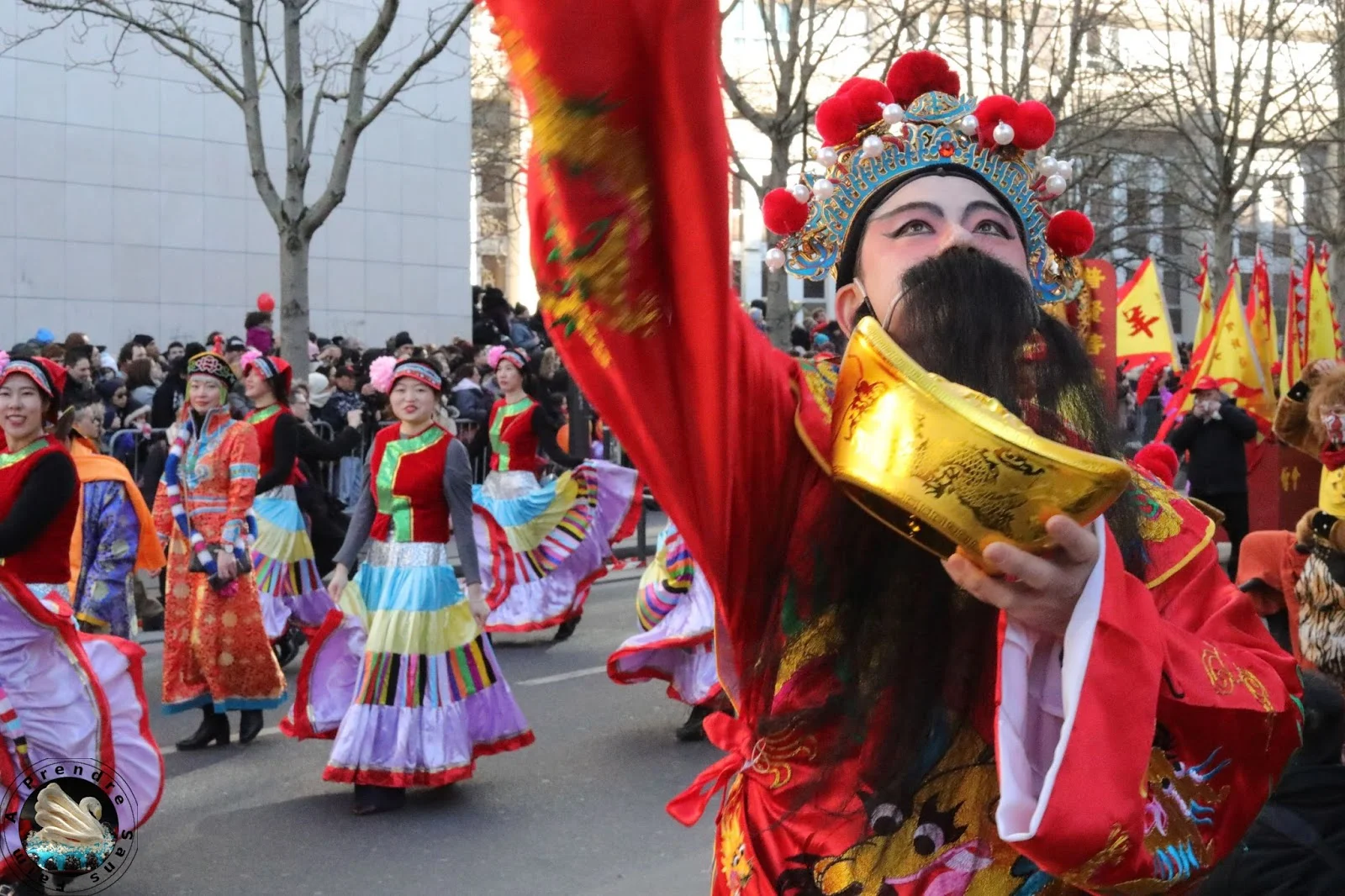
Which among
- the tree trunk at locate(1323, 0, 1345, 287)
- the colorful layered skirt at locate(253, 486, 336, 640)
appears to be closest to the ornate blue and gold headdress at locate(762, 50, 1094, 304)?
the colorful layered skirt at locate(253, 486, 336, 640)

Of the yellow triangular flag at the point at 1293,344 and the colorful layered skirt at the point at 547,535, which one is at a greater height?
the yellow triangular flag at the point at 1293,344

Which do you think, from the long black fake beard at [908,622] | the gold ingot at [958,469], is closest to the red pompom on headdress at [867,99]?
the long black fake beard at [908,622]

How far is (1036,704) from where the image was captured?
1.69 meters

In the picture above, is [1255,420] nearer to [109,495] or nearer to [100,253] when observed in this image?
[109,495]

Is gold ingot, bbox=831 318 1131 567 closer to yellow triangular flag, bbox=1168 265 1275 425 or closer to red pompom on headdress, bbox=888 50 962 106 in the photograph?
red pompom on headdress, bbox=888 50 962 106

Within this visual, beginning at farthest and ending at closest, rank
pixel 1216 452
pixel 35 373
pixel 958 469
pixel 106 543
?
pixel 1216 452
pixel 106 543
pixel 35 373
pixel 958 469

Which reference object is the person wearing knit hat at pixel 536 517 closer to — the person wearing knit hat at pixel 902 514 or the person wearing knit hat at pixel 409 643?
the person wearing knit hat at pixel 409 643

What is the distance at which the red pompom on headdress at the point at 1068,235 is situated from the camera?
8.43ft

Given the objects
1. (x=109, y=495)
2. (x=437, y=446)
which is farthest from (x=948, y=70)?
(x=109, y=495)

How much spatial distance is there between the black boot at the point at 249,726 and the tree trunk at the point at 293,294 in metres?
6.74

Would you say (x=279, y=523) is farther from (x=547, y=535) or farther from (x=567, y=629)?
(x=567, y=629)

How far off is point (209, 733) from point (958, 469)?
21.2 feet

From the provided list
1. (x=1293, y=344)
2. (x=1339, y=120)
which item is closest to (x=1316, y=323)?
(x=1293, y=344)

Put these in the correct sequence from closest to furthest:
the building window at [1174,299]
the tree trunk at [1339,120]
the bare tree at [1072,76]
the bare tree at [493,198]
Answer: the bare tree at [1072,76] < the tree trunk at [1339,120] < the bare tree at [493,198] < the building window at [1174,299]
